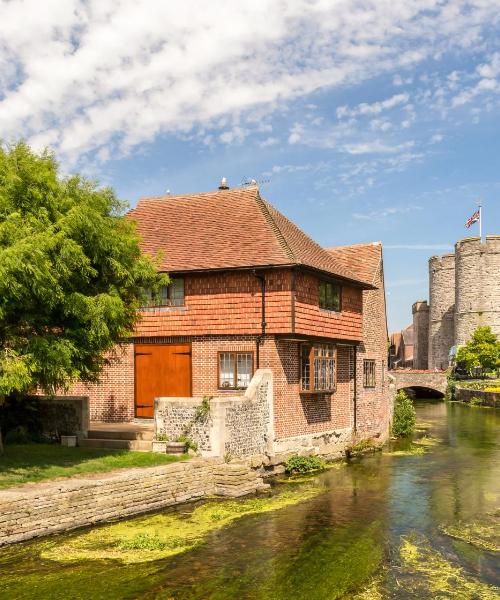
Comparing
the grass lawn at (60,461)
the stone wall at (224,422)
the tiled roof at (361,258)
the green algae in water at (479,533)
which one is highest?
the tiled roof at (361,258)

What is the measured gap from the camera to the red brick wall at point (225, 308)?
2136 cm

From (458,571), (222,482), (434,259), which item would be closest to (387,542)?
(458,571)

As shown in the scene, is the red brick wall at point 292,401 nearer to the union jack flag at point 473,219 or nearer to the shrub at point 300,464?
the shrub at point 300,464

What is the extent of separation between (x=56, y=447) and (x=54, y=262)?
23.2 ft

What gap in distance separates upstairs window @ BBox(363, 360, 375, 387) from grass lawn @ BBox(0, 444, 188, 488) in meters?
11.7

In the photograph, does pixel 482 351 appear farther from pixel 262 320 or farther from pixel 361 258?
pixel 262 320

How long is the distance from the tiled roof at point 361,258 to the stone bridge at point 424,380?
124 ft

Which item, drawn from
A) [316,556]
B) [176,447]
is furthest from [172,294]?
[316,556]

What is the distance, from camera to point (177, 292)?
23094mm

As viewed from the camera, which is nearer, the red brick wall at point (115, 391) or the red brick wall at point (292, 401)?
the red brick wall at point (292, 401)

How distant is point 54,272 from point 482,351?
2391 inches

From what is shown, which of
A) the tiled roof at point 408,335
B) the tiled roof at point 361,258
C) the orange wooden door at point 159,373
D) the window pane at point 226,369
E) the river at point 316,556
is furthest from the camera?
the tiled roof at point 408,335

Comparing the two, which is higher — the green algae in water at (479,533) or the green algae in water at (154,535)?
the green algae in water at (154,535)

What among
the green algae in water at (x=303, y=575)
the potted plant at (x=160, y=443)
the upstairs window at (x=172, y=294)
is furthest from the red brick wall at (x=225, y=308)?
the green algae in water at (x=303, y=575)
